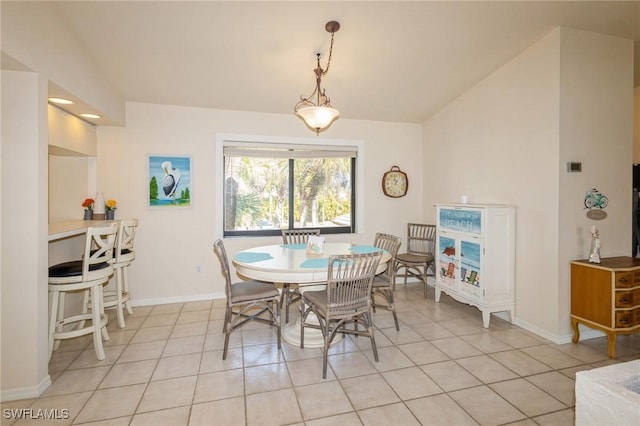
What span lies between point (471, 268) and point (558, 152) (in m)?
1.37

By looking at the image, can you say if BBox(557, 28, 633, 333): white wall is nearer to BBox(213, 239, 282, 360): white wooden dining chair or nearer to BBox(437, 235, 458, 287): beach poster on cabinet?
BBox(437, 235, 458, 287): beach poster on cabinet

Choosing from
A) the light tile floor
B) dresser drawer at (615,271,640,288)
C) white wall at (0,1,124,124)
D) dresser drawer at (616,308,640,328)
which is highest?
white wall at (0,1,124,124)

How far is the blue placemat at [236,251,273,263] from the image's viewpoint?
267cm

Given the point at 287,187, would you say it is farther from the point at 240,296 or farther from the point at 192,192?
the point at 240,296

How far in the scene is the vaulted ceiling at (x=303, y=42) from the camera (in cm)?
247

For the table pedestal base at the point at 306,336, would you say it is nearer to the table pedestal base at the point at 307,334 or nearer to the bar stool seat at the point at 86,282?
the table pedestal base at the point at 307,334

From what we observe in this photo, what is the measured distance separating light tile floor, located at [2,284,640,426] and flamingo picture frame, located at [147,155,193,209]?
144cm

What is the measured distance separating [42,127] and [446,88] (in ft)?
12.9

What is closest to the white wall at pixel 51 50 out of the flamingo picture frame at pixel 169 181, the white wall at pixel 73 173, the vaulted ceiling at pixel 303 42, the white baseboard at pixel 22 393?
the vaulted ceiling at pixel 303 42

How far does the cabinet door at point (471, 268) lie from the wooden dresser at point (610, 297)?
0.79 meters

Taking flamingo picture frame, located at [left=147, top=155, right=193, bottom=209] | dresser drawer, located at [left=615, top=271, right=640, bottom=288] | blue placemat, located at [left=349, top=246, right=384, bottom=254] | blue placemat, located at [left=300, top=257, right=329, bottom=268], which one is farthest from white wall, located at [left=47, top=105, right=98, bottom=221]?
dresser drawer, located at [left=615, top=271, right=640, bottom=288]

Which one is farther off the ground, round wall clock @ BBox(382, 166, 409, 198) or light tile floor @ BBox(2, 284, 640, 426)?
round wall clock @ BBox(382, 166, 409, 198)

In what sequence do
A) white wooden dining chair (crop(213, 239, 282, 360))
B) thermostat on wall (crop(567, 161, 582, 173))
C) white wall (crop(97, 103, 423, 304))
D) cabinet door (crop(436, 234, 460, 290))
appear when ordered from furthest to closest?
white wall (crop(97, 103, 423, 304)), cabinet door (crop(436, 234, 460, 290)), thermostat on wall (crop(567, 161, 582, 173)), white wooden dining chair (crop(213, 239, 282, 360))

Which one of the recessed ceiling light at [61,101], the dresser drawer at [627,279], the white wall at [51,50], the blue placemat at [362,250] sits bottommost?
the dresser drawer at [627,279]
